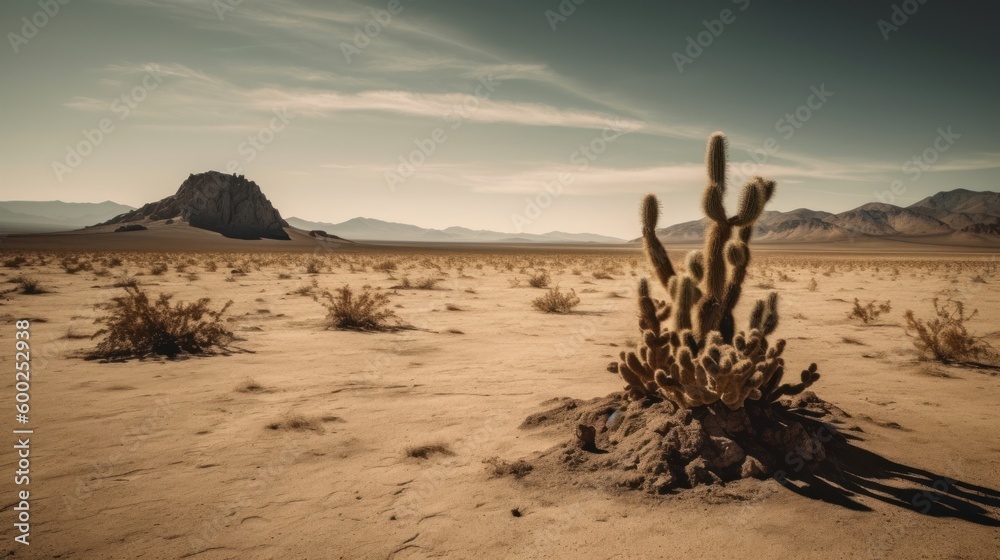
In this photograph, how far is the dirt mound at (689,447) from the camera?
350 centimetres

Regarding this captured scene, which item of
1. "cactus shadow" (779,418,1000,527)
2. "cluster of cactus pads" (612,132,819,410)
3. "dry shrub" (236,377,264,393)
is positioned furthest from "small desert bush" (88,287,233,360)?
"cactus shadow" (779,418,1000,527)

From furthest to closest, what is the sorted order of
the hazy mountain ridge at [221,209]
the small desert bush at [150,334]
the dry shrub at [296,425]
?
the hazy mountain ridge at [221,209]
the small desert bush at [150,334]
the dry shrub at [296,425]

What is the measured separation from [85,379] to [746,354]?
766cm

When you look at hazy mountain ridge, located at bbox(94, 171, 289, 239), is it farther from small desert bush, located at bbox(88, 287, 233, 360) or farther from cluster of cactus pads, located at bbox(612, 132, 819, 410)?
cluster of cactus pads, located at bbox(612, 132, 819, 410)

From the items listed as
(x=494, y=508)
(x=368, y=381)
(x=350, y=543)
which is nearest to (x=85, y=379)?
(x=368, y=381)

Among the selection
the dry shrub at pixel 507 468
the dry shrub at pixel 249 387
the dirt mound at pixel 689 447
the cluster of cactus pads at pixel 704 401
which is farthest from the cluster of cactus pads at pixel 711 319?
the dry shrub at pixel 249 387

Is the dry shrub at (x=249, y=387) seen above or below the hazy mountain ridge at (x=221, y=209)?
below

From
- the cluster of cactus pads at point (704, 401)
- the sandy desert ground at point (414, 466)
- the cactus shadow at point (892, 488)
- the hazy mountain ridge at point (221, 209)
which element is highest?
the hazy mountain ridge at point (221, 209)

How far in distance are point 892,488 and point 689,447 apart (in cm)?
142

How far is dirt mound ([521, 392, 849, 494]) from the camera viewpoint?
350 cm

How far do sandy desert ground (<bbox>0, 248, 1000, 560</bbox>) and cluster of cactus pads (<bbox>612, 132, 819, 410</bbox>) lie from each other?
2.70 feet

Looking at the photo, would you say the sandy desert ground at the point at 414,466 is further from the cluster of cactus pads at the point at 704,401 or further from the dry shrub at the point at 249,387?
the cluster of cactus pads at the point at 704,401

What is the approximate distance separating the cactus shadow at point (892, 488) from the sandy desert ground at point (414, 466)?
2 centimetres

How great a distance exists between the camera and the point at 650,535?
115 inches
